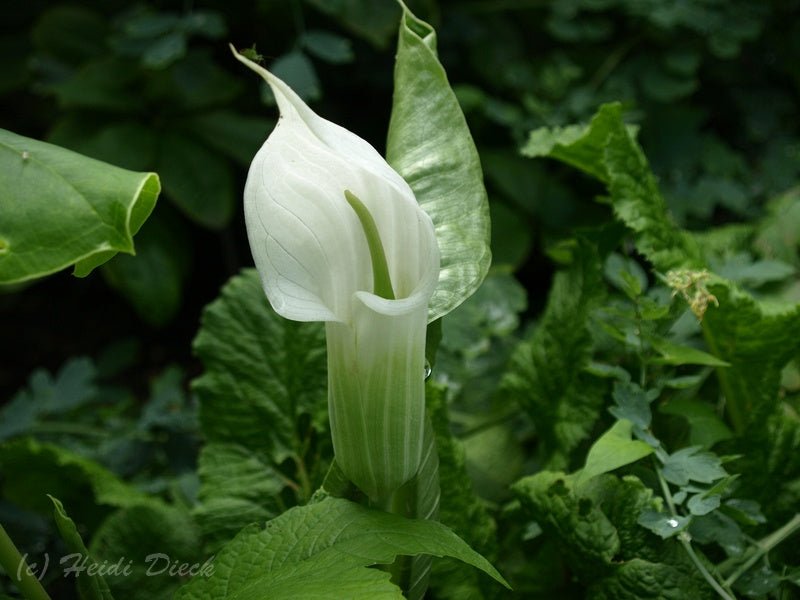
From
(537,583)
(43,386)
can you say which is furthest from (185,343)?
(537,583)

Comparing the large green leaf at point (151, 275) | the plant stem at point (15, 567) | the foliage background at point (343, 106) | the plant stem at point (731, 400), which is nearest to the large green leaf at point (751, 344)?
the plant stem at point (731, 400)

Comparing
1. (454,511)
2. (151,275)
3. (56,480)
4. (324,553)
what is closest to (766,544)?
(454,511)

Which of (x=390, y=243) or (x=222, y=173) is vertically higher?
(x=390, y=243)

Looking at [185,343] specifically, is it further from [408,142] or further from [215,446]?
[408,142]

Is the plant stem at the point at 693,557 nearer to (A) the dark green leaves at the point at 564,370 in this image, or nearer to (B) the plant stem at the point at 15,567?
(A) the dark green leaves at the point at 564,370

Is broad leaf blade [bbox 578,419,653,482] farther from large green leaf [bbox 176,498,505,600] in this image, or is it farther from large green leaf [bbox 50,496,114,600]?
large green leaf [bbox 50,496,114,600]

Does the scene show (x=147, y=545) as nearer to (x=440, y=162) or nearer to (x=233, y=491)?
(x=233, y=491)
